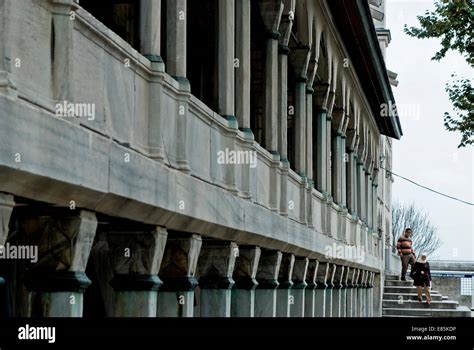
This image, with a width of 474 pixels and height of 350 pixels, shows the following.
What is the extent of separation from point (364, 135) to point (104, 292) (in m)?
24.3

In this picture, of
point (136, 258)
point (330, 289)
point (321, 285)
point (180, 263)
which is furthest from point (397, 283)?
point (136, 258)

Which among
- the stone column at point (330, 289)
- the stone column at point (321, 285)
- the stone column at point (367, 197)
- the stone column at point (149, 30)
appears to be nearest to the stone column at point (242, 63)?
the stone column at point (149, 30)

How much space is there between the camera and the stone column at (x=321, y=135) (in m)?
25.9

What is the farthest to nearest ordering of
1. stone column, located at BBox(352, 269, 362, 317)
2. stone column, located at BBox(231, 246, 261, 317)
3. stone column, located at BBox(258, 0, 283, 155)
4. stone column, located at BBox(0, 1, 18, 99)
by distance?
stone column, located at BBox(352, 269, 362, 317)
stone column, located at BBox(258, 0, 283, 155)
stone column, located at BBox(231, 246, 261, 317)
stone column, located at BBox(0, 1, 18, 99)

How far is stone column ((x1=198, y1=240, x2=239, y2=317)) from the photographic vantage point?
15625mm

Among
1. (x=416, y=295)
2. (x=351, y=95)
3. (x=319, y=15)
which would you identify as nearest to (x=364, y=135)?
(x=351, y=95)

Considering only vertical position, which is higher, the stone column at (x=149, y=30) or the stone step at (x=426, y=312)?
the stone column at (x=149, y=30)

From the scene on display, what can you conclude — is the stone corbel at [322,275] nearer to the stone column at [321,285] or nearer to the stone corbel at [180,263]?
the stone column at [321,285]

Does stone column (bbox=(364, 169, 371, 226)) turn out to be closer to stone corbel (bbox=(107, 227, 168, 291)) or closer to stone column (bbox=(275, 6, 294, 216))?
stone column (bbox=(275, 6, 294, 216))

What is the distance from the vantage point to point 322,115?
26.2m

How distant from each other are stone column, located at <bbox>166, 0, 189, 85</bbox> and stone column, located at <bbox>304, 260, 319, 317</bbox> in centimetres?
1226

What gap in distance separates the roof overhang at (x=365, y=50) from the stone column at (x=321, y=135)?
129 centimetres

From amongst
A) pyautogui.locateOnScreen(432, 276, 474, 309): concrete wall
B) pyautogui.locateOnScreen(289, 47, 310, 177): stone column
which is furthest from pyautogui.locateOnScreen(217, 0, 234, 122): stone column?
pyautogui.locateOnScreen(432, 276, 474, 309): concrete wall
